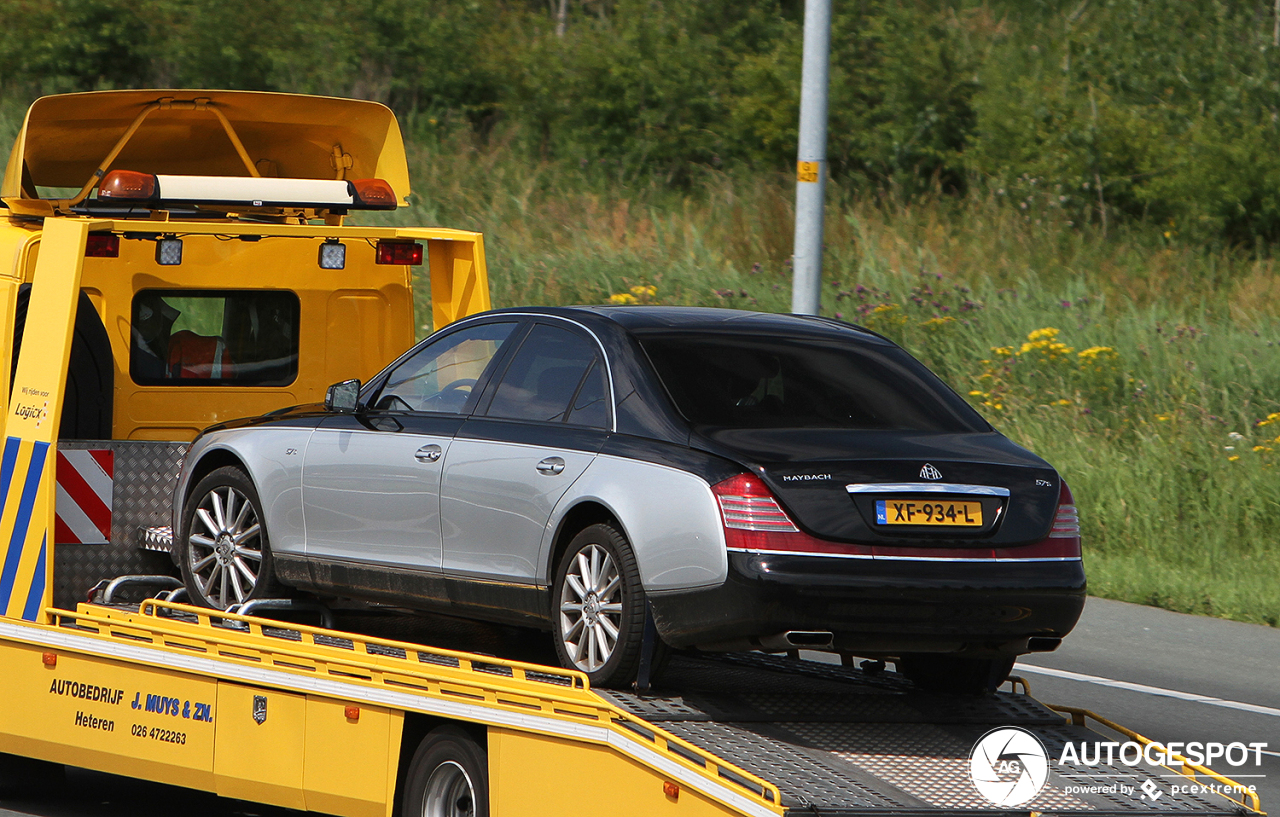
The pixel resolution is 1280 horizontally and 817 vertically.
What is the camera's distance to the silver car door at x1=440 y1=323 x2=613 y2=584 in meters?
6.38

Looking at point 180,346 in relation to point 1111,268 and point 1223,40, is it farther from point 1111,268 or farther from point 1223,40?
point 1223,40

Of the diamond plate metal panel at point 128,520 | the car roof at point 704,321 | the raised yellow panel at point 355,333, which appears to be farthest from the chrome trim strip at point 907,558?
the raised yellow panel at point 355,333

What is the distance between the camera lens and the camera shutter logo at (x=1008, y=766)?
5.42 metres

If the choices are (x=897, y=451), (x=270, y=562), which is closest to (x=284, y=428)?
(x=270, y=562)

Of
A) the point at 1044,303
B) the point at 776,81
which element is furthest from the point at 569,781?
the point at 776,81

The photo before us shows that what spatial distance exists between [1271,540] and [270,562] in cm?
879

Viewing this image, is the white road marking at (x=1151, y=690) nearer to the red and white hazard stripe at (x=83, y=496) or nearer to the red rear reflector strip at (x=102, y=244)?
the red and white hazard stripe at (x=83, y=496)

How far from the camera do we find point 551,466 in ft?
20.9

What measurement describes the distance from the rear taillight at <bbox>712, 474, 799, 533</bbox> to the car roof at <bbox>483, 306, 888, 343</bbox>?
1.05m

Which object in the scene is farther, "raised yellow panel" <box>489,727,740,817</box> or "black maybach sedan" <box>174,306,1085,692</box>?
"black maybach sedan" <box>174,306,1085,692</box>

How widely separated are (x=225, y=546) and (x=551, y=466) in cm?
219

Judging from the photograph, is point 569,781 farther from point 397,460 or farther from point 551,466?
point 397,460

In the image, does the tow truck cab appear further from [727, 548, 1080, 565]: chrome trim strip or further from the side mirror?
[727, 548, 1080, 565]: chrome trim strip

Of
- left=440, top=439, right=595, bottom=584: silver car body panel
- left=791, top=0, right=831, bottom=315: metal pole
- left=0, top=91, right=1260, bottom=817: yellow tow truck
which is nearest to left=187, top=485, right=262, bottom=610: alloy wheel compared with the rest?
left=0, top=91, right=1260, bottom=817: yellow tow truck
